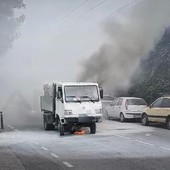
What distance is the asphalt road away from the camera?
9.70 m

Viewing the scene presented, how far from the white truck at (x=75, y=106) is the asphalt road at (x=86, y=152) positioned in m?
0.68

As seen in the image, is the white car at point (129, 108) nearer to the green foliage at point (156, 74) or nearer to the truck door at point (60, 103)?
the green foliage at point (156, 74)

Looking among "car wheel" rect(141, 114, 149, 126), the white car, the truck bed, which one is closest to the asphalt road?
the truck bed

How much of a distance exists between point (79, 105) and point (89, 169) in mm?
7898

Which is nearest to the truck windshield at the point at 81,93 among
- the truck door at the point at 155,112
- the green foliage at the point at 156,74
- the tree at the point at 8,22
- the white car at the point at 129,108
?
the truck door at the point at 155,112

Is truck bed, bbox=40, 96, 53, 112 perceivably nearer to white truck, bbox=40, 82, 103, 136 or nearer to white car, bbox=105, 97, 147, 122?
white truck, bbox=40, 82, 103, 136

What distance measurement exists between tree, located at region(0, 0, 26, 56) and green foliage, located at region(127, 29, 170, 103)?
1025 centimetres

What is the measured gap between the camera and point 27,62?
37406 mm

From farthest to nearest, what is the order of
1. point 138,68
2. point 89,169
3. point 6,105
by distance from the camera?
point 6,105, point 138,68, point 89,169

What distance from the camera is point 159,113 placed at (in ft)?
64.3

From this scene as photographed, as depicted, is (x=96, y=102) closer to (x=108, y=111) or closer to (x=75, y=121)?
(x=75, y=121)

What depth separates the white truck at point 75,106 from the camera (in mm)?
16812

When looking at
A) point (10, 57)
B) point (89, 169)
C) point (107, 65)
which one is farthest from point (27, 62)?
point (89, 169)

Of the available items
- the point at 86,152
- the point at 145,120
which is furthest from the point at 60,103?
the point at 86,152
